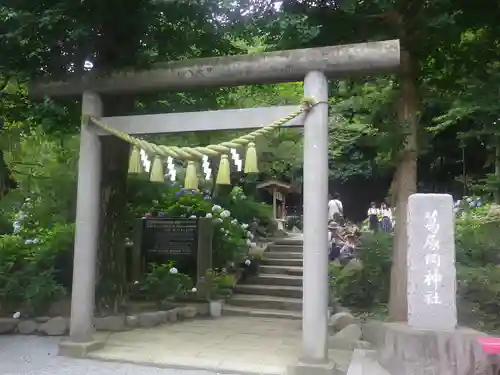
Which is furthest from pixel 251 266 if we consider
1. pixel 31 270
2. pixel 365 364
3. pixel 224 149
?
pixel 224 149

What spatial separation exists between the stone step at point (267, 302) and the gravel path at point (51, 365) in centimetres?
465

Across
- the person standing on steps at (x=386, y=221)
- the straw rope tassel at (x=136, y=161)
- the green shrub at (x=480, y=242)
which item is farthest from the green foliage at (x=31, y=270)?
the person standing on steps at (x=386, y=221)

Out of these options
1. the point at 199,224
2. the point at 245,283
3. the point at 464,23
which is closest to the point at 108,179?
the point at 199,224

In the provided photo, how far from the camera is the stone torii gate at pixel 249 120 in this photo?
18.9ft

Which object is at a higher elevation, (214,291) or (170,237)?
(170,237)

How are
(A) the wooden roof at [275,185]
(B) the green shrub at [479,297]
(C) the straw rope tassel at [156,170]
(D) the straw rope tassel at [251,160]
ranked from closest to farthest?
(D) the straw rope tassel at [251,160] → (C) the straw rope tassel at [156,170] → (B) the green shrub at [479,297] → (A) the wooden roof at [275,185]

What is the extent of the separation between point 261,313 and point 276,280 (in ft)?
5.78

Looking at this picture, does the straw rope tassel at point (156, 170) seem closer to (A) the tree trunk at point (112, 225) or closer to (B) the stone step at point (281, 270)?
(A) the tree trunk at point (112, 225)

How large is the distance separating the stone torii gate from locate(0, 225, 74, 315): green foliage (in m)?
2.01

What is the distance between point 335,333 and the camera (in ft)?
25.8

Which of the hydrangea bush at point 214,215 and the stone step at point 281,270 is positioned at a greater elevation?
the hydrangea bush at point 214,215

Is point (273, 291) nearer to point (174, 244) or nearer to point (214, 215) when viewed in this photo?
point (214, 215)

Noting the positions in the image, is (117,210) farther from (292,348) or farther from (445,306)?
(445,306)

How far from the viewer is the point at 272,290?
37.8 ft
